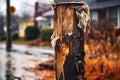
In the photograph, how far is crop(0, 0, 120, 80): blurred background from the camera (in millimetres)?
9078

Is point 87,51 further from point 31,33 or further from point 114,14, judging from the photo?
point 31,33

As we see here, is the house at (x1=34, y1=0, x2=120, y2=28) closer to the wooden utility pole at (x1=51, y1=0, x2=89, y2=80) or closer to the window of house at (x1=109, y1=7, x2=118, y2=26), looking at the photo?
the window of house at (x1=109, y1=7, x2=118, y2=26)

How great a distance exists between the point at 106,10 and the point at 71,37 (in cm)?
2686

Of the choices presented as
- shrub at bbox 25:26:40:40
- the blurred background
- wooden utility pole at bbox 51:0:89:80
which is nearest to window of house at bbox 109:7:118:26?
the blurred background

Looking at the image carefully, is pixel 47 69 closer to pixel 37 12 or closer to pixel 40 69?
pixel 40 69

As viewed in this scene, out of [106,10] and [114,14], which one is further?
[106,10]

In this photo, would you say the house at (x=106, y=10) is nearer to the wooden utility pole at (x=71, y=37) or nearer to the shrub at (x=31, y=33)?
the shrub at (x=31, y=33)

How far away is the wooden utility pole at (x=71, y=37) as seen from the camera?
11.8 feet

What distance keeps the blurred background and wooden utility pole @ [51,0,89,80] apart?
452 mm

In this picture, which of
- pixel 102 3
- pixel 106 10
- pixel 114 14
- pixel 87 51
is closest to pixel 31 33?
pixel 102 3

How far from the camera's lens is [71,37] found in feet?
11.8

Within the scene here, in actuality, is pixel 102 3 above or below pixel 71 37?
below

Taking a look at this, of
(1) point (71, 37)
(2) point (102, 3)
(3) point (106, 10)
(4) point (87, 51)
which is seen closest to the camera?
(1) point (71, 37)

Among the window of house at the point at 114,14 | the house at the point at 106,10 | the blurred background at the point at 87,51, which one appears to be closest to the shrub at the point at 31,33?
the blurred background at the point at 87,51
